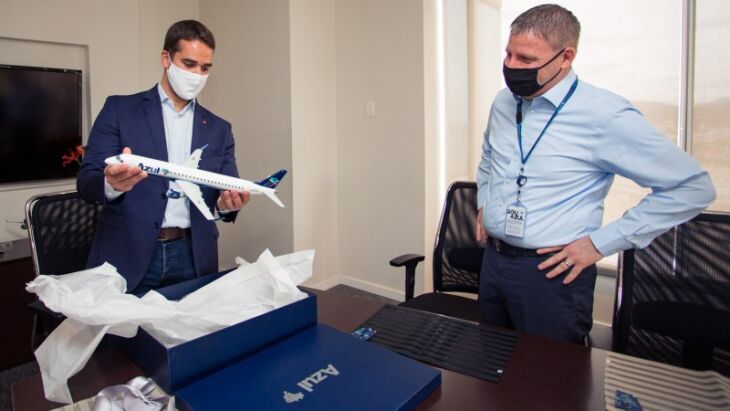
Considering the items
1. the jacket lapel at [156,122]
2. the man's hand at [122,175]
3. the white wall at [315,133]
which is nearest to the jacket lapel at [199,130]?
the jacket lapel at [156,122]

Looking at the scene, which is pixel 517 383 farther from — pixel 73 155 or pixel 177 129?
pixel 73 155

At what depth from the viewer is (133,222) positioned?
5.15 feet

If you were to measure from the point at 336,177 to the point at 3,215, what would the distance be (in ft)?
7.54

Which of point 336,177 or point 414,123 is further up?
point 414,123

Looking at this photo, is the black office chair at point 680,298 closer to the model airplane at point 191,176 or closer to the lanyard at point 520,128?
the lanyard at point 520,128

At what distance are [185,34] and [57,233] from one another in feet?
2.88

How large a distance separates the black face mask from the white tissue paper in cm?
94

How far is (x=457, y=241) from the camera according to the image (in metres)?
2.12

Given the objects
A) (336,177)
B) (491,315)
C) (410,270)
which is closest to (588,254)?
(491,315)

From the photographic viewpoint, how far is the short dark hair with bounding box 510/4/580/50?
1363 mm

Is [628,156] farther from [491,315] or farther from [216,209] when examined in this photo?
[216,209]

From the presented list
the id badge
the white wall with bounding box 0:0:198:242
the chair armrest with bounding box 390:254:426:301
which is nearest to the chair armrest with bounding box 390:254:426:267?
the chair armrest with bounding box 390:254:426:301

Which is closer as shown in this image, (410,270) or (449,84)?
(410,270)

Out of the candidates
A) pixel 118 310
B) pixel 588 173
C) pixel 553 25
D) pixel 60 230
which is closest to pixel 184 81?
pixel 60 230
